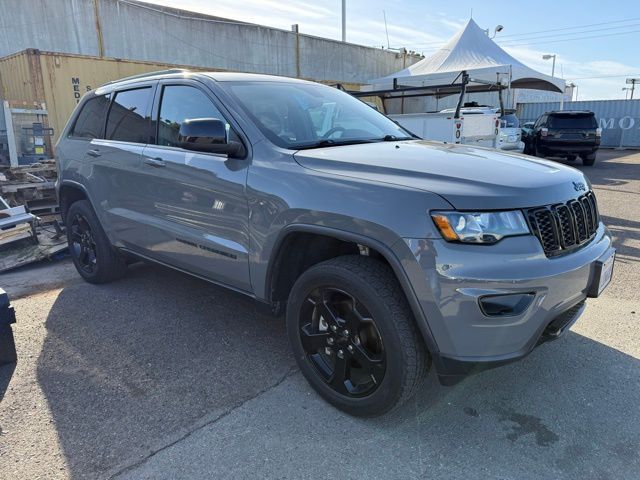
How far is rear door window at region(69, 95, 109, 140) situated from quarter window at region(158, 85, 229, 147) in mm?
1058

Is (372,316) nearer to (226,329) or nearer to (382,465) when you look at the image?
(382,465)

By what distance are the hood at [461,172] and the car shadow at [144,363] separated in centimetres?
115

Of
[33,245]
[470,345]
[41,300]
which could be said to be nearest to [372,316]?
[470,345]

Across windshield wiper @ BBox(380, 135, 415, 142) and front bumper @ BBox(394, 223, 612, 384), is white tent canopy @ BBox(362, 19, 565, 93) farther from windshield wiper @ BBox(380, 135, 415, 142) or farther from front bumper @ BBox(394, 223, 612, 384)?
front bumper @ BBox(394, 223, 612, 384)

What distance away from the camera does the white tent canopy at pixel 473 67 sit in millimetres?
14148

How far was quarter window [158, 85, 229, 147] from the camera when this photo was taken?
3332 mm

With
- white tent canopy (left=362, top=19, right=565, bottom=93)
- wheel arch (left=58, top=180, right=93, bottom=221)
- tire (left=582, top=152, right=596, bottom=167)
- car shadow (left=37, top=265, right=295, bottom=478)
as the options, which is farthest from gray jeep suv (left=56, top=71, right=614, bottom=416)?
tire (left=582, top=152, right=596, bottom=167)

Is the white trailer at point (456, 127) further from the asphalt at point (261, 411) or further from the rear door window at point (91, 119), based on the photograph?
the asphalt at point (261, 411)

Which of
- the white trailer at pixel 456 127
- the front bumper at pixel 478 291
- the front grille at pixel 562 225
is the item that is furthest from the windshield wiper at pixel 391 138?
the white trailer at pixel 456 127

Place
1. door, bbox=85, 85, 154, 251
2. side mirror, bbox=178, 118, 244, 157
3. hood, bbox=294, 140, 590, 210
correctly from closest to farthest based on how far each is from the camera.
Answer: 1. hood, bbox=294, 140, 590, 210
2. side mirror, bbox=178, 118, 244, 157
3. door, bbox=85, 85, 154, 251

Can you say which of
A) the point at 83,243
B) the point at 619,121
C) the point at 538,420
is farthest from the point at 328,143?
the point at 619,121

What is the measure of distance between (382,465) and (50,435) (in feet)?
5.54

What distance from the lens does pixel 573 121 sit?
15719 mm

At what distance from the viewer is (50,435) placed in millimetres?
2525
